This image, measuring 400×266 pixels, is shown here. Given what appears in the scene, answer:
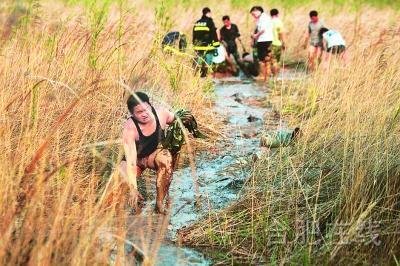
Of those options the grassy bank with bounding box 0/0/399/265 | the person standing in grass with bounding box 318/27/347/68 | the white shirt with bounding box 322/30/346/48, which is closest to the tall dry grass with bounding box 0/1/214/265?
the grassy bank with bounding box 0/0/399/265

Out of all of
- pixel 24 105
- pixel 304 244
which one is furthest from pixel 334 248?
pixel 24 105

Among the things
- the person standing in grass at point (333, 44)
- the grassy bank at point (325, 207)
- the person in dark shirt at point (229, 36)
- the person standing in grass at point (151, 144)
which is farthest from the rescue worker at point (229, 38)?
the person standing in grass at point (151, 144)

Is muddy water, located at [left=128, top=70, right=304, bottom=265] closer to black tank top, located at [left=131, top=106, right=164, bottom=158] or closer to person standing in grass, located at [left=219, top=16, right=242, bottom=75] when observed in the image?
black tank top, located at [left=131, top=106, right=164, bottom=158]

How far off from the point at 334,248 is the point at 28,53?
3.69m

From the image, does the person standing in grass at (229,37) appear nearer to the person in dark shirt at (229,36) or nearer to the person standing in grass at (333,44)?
the person in dark shirt at (229,36)

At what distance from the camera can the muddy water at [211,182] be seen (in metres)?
3.94

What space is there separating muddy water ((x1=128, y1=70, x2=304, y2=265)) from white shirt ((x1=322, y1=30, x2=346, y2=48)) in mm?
2161

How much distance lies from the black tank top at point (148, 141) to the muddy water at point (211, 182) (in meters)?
0.40

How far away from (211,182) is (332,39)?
609 cm

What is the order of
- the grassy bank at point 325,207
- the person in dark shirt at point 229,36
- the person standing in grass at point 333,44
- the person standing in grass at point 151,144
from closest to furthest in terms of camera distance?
the grassy bank at point 325,207 < the person standing in grass at point 151,144 < the person standing in grass at point 333,44 < the person in dark shirt at point 229,36

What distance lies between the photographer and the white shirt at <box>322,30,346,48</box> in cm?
1066

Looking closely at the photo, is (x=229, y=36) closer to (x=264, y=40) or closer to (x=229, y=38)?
(x=229, y=38)

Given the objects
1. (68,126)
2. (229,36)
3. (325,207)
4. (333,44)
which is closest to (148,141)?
(68,126)

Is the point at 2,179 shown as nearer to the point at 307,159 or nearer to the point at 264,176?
the point at 264,176
